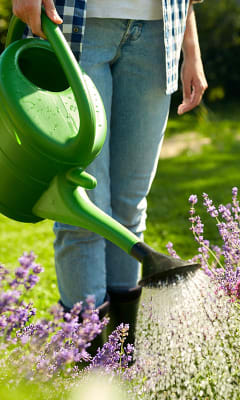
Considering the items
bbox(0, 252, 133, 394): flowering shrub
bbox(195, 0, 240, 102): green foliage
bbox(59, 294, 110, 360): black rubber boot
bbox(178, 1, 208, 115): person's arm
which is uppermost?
bbox(178, 1, 208, 115): person's arm

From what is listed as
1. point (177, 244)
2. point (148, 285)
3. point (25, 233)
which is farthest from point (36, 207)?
point (25, 233)

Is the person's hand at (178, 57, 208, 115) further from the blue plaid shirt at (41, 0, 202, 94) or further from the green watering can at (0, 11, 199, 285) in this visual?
the green watering can at (0, 11, 199, 285)

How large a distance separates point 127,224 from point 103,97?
493 millimetres

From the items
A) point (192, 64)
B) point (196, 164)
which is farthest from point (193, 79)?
point (196, 164)

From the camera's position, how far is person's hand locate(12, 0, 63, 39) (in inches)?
48.6

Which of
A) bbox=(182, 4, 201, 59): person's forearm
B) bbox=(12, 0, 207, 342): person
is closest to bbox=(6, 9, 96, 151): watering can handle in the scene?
bbox=(12, 0, 207, 342): person

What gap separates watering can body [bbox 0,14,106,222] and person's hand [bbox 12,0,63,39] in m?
0.02

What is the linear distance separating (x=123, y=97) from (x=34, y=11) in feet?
1.61

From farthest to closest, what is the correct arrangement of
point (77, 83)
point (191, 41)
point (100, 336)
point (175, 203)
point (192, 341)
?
1. point (175, 203)
2. point (191, 41)
3. point (100, 336)
4. point (192, 341)
5. point (77, 83)

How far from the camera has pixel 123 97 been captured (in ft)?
5.44

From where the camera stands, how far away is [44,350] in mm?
1285

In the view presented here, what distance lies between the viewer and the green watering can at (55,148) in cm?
120

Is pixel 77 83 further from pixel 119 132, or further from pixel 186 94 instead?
pixel 186 94

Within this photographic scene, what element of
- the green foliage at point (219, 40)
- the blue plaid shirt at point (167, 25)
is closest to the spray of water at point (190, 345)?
the blue plaid shirt at point (167, 25)
